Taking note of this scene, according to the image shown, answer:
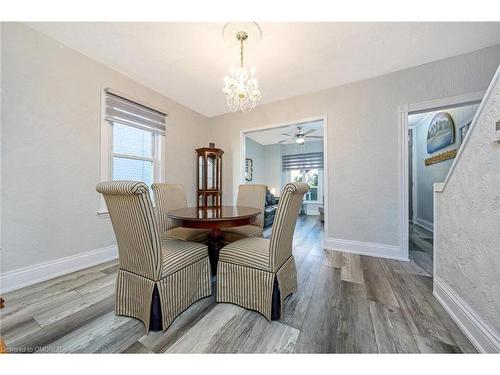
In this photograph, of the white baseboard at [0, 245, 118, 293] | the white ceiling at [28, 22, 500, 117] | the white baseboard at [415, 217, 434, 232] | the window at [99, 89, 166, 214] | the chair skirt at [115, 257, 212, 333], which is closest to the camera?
the chair skirt at [115, 257, 212, 333]

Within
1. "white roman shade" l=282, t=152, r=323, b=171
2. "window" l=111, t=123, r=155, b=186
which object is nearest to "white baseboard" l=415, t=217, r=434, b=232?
"white roman shade" l=282, t=152, r=323, b=171

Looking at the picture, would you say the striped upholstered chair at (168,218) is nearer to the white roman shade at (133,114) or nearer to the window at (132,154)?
the window at (132,154)

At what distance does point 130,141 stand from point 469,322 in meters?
3.75

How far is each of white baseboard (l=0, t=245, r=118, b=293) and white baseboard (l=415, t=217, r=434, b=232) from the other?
5629mm

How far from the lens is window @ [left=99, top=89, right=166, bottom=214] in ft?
7.63

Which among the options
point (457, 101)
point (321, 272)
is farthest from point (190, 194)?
point (457, 101)

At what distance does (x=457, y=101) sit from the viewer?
6.96 feet

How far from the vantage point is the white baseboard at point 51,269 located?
5.41ft

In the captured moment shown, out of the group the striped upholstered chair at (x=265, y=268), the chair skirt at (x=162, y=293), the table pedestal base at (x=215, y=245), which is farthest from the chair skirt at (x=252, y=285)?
the table pedestal base at (x=215, y=245)

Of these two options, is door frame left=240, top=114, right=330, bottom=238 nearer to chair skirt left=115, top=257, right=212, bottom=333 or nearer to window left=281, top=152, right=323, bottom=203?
chair skirt left=115, top=257, right=212, bottom=333

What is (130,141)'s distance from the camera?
2.67 meters
